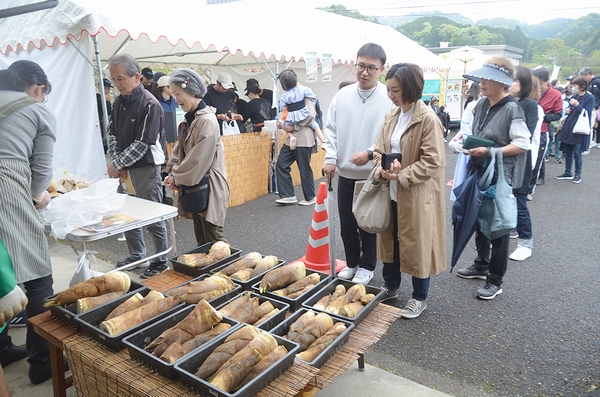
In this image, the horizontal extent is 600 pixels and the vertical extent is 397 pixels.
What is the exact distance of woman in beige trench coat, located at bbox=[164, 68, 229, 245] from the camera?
2898mm

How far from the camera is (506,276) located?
3.80 m

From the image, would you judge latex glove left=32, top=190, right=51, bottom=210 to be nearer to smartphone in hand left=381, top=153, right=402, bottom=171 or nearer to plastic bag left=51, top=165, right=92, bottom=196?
plastic bag left=51, top=165, right=92, bottom=196

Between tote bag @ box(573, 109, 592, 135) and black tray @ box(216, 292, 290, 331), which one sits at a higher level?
tote bag @ box(573, 109, 592, 135)

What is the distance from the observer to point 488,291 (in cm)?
A: 332

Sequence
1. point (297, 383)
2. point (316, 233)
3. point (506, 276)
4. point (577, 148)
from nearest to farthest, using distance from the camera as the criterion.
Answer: point (297, 383), point (316, 233), point (506, 276), point (577, 148)

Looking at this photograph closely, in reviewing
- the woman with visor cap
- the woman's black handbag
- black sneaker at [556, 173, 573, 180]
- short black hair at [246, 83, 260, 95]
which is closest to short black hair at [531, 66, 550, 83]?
the woman with visor cap

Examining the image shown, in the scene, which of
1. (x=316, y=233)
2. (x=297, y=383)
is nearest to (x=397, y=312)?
(x=297, y=383)

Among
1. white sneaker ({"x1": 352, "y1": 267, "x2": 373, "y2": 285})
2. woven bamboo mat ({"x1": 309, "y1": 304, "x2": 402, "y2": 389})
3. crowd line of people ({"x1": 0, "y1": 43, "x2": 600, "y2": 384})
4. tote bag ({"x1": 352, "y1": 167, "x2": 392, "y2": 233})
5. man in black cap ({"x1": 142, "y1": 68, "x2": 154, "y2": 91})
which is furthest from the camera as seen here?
man in black cap ({"x1": 142, "y1": 68, "x2": 154, "y2": 91})

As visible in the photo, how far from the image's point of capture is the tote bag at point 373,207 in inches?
111

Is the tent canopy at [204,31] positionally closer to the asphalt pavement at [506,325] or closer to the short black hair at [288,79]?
the short black hair at [288,79]

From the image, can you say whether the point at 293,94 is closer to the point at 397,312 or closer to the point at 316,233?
the point at 316,233

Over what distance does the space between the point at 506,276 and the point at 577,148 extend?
5295mm

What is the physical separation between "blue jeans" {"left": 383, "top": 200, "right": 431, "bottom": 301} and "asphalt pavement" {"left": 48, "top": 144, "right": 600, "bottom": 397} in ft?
0.62

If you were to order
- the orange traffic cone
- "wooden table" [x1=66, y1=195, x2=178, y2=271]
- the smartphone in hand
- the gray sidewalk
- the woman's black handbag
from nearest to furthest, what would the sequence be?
the gray sidewalk, "wooden table" [x1=66, y1=195, x2=178, y2=271], the smartphone in hand, the woman's black handbag, the orange traffic cone
